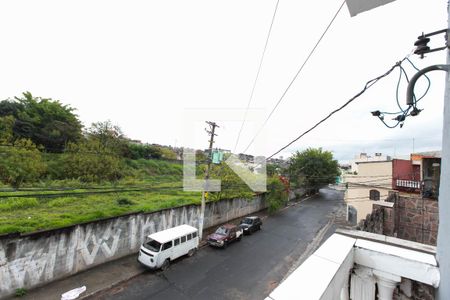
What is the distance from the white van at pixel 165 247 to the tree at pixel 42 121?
11706 mm

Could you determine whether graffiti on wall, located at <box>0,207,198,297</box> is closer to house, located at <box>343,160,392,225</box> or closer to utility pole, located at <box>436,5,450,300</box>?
utility pole, located at <box>436,5,450,300</box>

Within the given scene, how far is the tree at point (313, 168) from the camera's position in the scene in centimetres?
3250

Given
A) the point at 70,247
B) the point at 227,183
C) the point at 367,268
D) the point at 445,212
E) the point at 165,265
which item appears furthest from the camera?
the point at 227,183

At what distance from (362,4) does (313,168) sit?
32908mm

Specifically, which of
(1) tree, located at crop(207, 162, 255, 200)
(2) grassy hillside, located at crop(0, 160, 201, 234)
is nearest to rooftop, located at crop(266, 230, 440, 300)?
(2) grassy hillside, located at crop(0, 160, 201, 234)

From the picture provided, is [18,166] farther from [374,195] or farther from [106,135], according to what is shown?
[374,195]

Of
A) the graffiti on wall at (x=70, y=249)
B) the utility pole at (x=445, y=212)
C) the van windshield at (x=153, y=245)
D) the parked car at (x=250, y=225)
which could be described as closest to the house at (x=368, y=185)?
the parked car at (x=250, y=225)

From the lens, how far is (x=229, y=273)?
952cm

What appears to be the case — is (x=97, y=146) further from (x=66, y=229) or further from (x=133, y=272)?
(x=133, y=272)

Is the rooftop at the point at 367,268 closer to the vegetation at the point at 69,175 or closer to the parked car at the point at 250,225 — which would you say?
the vegetation at the point at 69,175

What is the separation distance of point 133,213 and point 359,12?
428 inches

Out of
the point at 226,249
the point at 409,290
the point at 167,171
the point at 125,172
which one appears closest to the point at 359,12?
the point at 409,290

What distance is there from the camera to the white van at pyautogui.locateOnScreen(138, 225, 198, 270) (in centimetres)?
898

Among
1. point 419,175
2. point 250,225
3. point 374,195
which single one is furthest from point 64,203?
point 419,175
